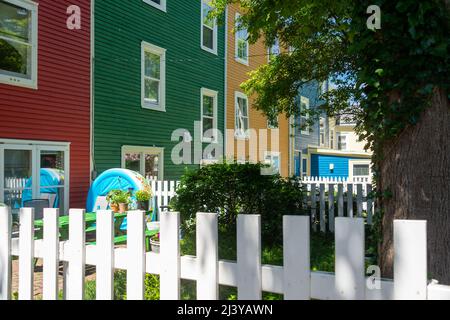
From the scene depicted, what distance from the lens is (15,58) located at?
9.55 metres

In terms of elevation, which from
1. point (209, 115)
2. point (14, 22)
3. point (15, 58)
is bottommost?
point (209, 115)

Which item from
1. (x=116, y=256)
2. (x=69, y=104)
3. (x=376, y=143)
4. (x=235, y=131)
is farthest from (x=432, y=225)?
(x=235, y=131)

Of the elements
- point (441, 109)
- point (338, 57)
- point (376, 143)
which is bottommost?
point (376, 143)

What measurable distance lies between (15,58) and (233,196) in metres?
6.13

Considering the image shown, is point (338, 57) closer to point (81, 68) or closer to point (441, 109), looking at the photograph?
point (81, 68)

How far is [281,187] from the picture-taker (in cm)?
764

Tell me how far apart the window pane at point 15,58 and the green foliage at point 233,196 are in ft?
16.7

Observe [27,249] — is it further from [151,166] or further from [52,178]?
[151,166]

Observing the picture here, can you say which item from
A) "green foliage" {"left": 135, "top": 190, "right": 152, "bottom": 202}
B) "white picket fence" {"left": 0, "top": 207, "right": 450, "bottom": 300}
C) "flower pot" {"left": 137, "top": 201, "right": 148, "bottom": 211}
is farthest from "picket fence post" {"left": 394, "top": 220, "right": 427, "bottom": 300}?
"flower pot" {"left": 137, "top": 201, "right": 148, "bottom": 211}

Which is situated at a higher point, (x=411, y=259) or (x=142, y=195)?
(x=411, y=259)

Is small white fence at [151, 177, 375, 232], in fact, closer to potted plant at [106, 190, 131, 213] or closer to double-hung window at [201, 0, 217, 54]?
potted plant at [106, 190, 131, 213]

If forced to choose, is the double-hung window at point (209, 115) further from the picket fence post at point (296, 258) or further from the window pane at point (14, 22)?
the picket fence post at point (296, 258)

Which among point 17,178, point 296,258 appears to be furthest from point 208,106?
point 296,258

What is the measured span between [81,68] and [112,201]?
4.14 meters
